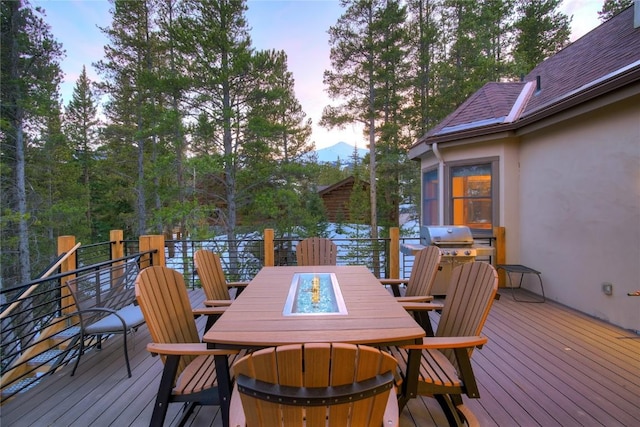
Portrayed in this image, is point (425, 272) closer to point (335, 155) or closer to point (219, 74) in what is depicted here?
point (219, 74)

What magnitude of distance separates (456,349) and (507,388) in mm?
→ 1060

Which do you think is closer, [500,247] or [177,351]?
[177,351]

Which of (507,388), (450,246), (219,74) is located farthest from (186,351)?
(219,74)

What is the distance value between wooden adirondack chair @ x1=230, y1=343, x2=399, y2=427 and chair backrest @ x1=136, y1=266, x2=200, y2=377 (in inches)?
37.1

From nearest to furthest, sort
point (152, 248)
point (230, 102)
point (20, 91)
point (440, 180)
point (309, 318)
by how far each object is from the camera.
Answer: point (309, 318)
point (152, 248)
point (440, 180)
point (20, 91)
point (230, 102)

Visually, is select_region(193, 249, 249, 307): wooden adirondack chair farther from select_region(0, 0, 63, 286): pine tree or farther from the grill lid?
select_region(0, 0, 63, 286): pine tree

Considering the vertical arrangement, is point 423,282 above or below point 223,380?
above

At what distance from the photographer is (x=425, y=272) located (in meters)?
2.68

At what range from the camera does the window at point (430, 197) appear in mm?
6097

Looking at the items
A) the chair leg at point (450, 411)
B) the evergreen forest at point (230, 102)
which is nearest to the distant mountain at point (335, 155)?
the evergreen forest at point (230, 102)

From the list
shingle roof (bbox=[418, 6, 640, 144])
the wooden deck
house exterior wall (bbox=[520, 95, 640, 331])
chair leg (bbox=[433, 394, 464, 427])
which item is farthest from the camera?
shingle roof (bbox=[418, 6, 640, 144])

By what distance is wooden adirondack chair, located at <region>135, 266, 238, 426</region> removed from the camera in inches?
59.3

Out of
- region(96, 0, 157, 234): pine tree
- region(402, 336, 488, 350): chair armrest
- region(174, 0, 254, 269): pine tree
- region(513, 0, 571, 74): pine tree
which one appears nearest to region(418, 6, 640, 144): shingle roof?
region(402, 336, 488, 350): chair armrest

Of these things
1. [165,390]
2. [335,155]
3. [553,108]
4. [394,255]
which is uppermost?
[335,155]
